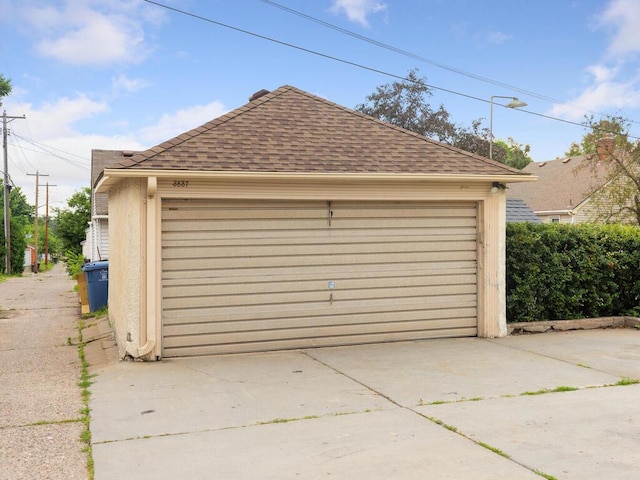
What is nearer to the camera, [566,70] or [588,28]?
[588,28]

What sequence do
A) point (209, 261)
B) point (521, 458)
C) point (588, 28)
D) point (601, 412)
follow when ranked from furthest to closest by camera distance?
point (588, 28)
point (209, 261)
point (601, 412)
point (521, 458)

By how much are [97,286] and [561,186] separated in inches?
974

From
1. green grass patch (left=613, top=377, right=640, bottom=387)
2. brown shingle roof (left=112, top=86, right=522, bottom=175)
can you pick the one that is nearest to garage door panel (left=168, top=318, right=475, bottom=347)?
brown shingle roof (left=112, top=86, right=522, bottom=175)

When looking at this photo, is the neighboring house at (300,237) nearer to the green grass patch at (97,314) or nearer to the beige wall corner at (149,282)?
the beige wall corner at (149,282)

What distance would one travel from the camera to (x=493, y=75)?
998 inches

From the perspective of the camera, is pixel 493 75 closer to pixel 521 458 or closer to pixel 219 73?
pixel 219 73

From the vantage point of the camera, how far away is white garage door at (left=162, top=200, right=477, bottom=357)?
27.7 ft

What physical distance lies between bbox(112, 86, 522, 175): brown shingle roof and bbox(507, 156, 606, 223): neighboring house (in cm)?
1789

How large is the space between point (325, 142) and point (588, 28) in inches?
585

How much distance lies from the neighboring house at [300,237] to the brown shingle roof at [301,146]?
3 centimetres

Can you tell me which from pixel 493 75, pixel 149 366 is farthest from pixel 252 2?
pixel 493 75

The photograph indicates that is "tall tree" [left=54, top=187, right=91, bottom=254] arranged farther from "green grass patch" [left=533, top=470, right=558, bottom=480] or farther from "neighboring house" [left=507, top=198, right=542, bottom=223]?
"green grass patch" [left=533, top=470, right=558, bottom=480]

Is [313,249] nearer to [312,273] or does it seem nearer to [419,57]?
[312,273]

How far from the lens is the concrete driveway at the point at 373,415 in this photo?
14.6ft
